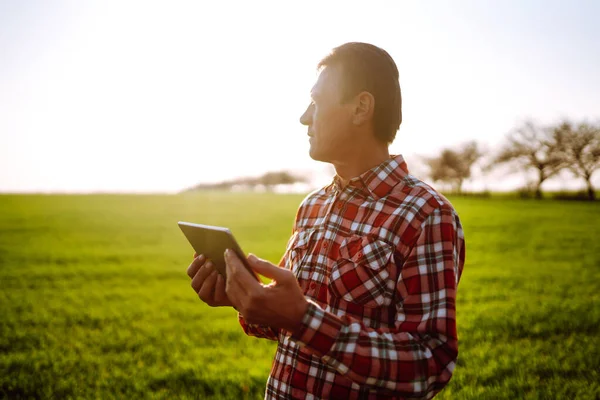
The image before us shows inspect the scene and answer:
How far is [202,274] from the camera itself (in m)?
2.20

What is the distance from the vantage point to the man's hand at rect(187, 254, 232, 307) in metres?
2.16

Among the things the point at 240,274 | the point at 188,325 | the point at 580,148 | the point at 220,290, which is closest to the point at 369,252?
the point at 240,274

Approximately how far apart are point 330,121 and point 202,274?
0.98 metres

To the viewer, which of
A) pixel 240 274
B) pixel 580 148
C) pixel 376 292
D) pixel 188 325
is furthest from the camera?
pixel 580 148

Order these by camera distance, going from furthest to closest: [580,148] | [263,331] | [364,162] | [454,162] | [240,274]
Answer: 1. [454,162]
2. [580,148]
3. [263,331]
4. [364,162]
5. [240,274]

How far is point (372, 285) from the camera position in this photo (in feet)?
6.34

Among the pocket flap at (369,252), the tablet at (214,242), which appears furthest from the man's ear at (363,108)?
the tablet at (214,242)

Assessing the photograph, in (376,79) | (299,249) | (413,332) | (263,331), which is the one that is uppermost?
(376,79)

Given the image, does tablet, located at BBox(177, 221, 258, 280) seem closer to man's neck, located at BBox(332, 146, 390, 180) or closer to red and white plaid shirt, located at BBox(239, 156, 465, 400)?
red and white plaid shirt, located at BBox(239, 156, 465, 400)

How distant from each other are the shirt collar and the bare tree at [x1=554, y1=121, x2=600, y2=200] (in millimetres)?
53914

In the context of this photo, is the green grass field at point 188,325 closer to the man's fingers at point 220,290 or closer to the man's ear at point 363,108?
the man's fingers at point 220,290

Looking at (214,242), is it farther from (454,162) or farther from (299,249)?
(454,162)

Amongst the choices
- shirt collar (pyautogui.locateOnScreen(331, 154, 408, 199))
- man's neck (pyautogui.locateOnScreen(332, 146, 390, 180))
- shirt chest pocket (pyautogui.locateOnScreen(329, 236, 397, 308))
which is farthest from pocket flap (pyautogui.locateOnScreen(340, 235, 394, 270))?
man's neck (pyautogui.locateOnScreen(332, 146, 390, 180))

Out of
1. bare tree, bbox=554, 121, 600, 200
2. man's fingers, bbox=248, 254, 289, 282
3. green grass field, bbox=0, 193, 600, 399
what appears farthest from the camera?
bare tree, bbox=554, 121, 600, 200
